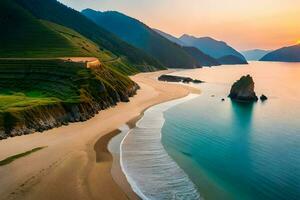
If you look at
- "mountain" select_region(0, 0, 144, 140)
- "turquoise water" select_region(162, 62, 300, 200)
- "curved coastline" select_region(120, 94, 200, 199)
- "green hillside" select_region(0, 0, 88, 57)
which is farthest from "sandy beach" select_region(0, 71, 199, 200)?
"green hillside" select_region(0, 0, 88, 57)

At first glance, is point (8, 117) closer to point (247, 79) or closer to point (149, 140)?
point (149, 140)

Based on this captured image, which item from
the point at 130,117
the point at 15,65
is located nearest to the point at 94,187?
the point at 130,117

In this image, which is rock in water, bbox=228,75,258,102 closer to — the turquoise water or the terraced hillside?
the turquoise water

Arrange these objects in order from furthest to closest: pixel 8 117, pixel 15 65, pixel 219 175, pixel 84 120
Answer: pixel 15 65 < pixel 84 120 < pixel 8 117 < pixel 219 175

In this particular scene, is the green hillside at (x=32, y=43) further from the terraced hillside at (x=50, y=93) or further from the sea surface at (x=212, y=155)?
the sea surface at (x=212, y=155)

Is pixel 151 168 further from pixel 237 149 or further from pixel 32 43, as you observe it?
pixel 32 43

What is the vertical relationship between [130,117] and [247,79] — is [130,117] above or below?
below
